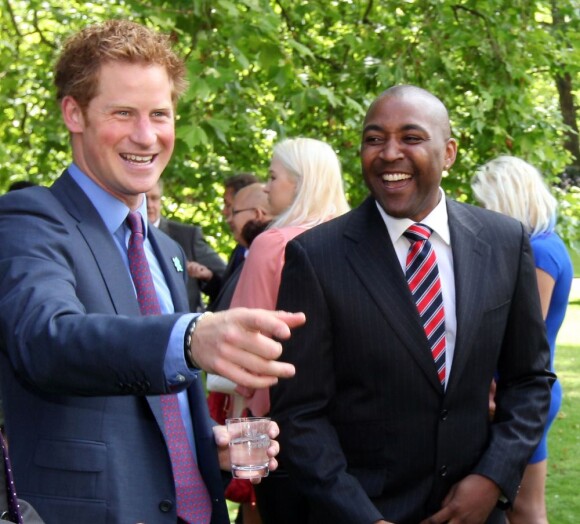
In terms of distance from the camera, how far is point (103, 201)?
2850 millimetres

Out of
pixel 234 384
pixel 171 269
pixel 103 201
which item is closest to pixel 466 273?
pixel 171 269

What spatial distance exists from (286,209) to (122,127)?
9.22 ft

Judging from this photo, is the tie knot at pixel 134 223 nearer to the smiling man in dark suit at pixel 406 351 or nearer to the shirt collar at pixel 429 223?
the smiling man in dark suit at pixel 406 351

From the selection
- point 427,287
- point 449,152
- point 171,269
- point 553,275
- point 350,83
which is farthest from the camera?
point 350,83

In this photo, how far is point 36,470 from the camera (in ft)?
8.27

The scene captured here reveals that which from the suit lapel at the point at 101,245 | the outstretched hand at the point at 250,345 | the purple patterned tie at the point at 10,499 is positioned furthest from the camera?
the suit lapel at the point at 101,245

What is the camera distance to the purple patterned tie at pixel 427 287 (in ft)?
12.2

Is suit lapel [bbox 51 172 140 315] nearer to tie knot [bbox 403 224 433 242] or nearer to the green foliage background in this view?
tie knot [bbox 403 224 433 242]

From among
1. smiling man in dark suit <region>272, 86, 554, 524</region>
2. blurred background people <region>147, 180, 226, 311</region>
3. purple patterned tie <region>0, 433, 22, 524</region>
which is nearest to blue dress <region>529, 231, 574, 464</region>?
smiling man in dark suit <region>272, 86, 554, 524</region>

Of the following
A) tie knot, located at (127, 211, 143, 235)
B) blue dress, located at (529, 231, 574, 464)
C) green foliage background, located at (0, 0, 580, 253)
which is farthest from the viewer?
green foliage background, located at (0, 0, 580, 253)

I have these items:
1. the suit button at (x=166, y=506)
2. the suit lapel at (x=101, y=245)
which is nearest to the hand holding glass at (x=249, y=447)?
the suit button at (x=166, y=506)

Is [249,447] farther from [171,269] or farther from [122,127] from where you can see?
[122,127]

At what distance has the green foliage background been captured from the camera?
9.12 metres

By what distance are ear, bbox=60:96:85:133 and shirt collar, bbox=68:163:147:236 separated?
4.1 inches
